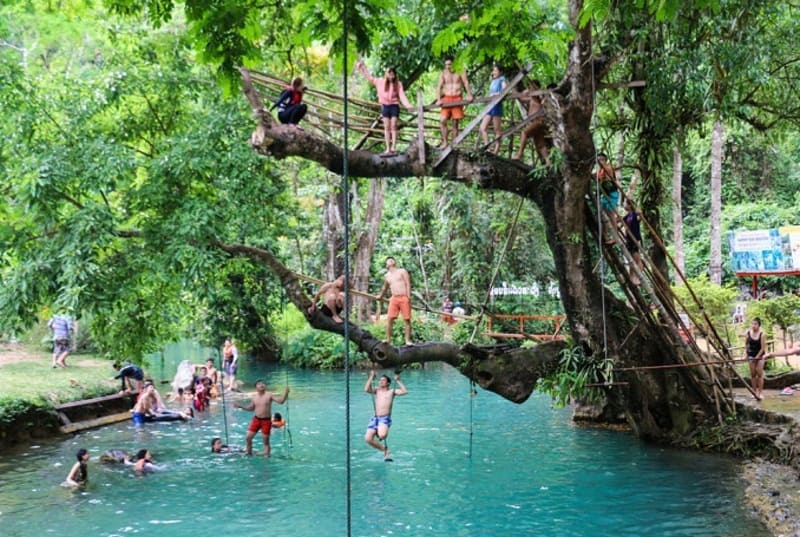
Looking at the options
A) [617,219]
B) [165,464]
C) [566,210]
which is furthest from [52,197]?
[617,219]

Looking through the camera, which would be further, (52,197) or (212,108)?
(212,108)

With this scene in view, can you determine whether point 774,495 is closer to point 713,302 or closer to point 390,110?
point 390,110

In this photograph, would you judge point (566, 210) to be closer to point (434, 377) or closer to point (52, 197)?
point (52, 197)

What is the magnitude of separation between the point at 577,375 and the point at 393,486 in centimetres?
299

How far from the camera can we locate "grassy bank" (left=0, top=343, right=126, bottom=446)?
13.5m

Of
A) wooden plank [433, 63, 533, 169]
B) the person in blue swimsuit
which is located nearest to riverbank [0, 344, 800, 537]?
the person in blue swimsuit

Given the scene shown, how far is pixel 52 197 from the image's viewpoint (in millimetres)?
11219

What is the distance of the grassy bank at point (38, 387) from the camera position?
1346 centimetres

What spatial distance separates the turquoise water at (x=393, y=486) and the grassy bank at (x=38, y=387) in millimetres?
474

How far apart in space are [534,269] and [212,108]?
44.7 ft

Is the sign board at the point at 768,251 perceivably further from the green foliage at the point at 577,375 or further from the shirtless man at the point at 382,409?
the shirtless man at the point at 382,409

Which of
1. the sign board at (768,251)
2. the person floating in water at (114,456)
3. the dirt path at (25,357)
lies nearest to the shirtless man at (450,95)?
the person floating in water at (114,456)

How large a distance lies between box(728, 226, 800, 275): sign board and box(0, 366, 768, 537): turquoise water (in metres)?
9.06

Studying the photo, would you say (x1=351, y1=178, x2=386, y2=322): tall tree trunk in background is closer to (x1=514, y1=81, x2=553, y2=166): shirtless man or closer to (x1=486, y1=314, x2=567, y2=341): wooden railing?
(x1=486, y1=314, x2=567, y2=341): wooden railing
